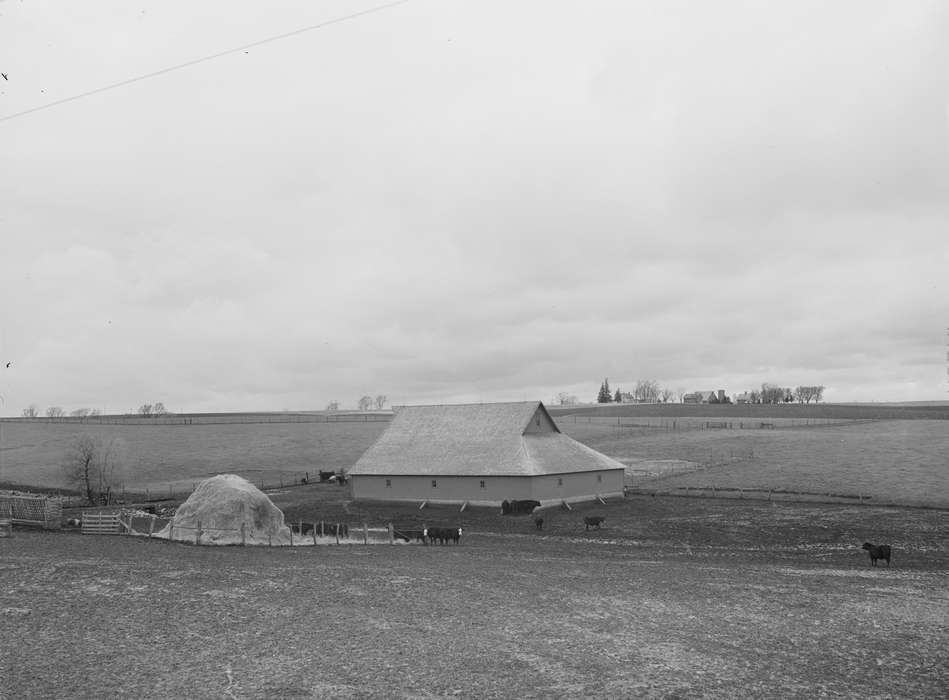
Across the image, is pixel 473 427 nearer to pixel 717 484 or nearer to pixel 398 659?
pixel 717 484

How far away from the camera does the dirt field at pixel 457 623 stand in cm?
1572

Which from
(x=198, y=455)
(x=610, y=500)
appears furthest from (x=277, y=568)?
(x=198, y=455)

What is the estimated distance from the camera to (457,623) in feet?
65.8

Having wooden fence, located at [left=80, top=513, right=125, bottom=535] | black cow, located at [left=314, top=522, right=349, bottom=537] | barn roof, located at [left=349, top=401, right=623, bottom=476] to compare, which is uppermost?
barn roof, located at [left=349, top=401, right=623, bottom=476]

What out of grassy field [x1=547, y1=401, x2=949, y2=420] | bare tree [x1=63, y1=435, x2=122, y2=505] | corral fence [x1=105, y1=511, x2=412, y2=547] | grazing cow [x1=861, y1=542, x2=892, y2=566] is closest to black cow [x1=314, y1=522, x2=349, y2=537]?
corral fence [x1=105, y1=511, x2=412, y2=547]

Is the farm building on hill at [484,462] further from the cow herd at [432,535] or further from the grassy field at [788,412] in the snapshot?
the grassy field at [788,412]

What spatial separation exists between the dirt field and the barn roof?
2010 cm

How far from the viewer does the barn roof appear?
55.2 m

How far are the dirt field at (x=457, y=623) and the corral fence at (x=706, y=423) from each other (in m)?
83.7

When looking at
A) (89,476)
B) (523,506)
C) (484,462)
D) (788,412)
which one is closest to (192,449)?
(89,476)

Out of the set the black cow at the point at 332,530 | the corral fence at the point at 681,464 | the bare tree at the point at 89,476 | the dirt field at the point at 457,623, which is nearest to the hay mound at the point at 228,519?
the dirt field at the point at 457,623

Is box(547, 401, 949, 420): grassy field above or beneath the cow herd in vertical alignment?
above

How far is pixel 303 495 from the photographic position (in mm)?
65062

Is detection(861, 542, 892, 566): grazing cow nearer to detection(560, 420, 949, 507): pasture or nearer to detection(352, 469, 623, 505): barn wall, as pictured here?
detection(560, 420, 949, 507): pasture
